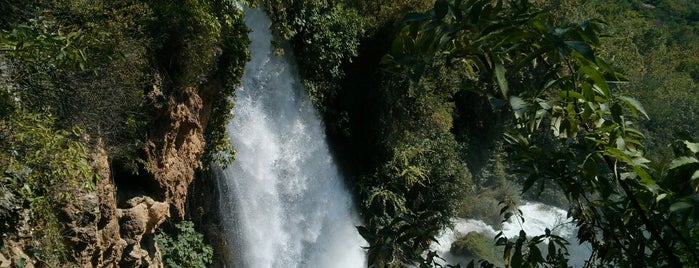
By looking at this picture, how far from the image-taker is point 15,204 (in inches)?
195

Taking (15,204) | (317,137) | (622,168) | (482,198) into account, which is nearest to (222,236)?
(317,137)

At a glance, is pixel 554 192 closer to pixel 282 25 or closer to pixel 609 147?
pixel 282 25

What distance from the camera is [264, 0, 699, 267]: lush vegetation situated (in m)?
1.43

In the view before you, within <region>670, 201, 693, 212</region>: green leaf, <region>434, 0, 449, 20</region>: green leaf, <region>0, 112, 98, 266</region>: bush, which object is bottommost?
<region>670, 201, 693, 212</region>: green leaf

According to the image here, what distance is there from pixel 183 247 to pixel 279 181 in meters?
2.70

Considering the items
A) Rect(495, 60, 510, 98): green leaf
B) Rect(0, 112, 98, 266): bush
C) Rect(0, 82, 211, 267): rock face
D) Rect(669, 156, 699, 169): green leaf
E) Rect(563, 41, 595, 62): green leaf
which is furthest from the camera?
Rect(0, 82, 211, 267): rock face

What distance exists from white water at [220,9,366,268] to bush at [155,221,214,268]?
0.74m

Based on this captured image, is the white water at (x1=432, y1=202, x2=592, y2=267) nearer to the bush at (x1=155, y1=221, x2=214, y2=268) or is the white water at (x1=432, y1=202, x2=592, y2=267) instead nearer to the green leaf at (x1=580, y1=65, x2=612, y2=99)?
the bush at (x1=155, y1=221, x2=214, y2=268)

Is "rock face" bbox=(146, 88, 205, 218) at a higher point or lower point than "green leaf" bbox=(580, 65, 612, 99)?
higher

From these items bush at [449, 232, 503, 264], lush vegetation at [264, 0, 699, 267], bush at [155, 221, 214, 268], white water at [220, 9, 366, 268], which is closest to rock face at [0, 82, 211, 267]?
bush at [155, 221, 214, 268]

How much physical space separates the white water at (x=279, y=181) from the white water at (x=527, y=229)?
259cm

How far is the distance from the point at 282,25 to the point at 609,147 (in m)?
9.76

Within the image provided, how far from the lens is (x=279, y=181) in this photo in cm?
1102

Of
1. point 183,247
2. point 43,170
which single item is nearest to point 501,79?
point 43,170
